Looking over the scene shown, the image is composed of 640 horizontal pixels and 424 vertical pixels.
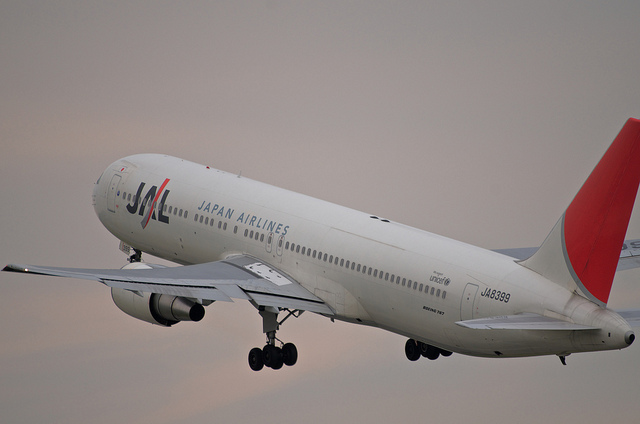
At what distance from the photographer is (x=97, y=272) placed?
133 feet

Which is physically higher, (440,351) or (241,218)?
(241,218)

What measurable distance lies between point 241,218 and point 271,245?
185cm

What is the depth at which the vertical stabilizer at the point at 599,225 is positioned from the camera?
3662 cm

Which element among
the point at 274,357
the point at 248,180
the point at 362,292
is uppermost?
the point at 248,180

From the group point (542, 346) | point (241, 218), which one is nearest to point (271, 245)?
point (241, 218)

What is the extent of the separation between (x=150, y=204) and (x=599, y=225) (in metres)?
19.8

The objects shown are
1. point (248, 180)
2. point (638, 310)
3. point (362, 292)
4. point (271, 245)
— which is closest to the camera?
point (638, 310)

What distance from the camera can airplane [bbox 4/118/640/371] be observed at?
37531 mm

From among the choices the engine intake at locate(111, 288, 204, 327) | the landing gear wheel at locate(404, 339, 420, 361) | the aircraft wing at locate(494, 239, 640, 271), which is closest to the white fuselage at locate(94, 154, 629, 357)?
the engine intake at locate(111, 288, 204, 327)

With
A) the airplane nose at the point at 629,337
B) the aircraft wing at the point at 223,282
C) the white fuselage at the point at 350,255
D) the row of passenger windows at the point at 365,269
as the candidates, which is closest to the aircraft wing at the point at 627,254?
the white fuselage at the point at 350,255

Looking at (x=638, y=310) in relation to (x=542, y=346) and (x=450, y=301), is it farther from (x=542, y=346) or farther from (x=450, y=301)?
(x=450, y=301)

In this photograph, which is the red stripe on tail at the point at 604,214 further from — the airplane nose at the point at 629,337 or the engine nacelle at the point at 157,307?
the engine nacelle at the point at 157,307

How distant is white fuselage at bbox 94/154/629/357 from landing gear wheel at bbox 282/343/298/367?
80.1 inches

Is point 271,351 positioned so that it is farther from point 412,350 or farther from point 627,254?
point 627,254
